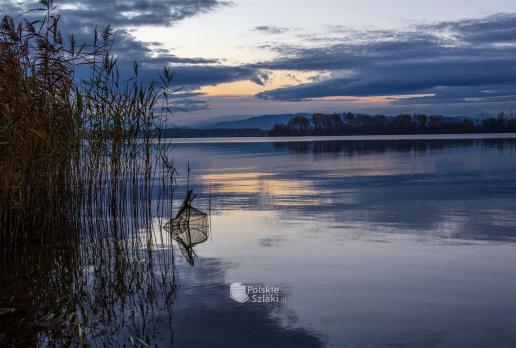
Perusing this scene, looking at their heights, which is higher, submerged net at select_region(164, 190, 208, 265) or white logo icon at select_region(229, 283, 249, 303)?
submerged net at select_region(164, 190, 208, 265)

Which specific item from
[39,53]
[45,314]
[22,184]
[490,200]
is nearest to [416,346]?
[45,314]

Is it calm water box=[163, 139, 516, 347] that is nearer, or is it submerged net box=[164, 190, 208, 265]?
calm water box=[163, 139, 516, 347]

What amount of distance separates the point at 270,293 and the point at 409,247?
2.22 m

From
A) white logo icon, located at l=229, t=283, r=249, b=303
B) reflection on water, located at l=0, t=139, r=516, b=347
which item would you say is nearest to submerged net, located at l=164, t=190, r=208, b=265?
reflection on water, located at l=0, t=139, r=516, b=347

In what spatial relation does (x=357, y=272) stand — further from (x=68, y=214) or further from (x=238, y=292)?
(x=68, y=214)

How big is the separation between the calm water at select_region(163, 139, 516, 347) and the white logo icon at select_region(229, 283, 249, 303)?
7cm

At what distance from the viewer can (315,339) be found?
346 cm

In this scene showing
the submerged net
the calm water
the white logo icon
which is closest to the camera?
the calm water

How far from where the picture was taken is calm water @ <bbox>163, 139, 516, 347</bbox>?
3586 mm

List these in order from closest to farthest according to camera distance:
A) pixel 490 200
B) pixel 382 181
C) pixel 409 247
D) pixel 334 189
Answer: pixel 409 247, pixel 490 200, pixel 334 189, pixel 382 181

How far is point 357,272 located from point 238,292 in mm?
1190

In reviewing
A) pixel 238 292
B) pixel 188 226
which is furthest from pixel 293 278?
pixel 188 226

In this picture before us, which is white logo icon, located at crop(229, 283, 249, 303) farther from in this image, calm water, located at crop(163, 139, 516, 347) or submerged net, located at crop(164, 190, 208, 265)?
submerged net, located at crop(164, 190, 208, 265)

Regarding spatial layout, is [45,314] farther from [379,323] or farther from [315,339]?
[379,323]
